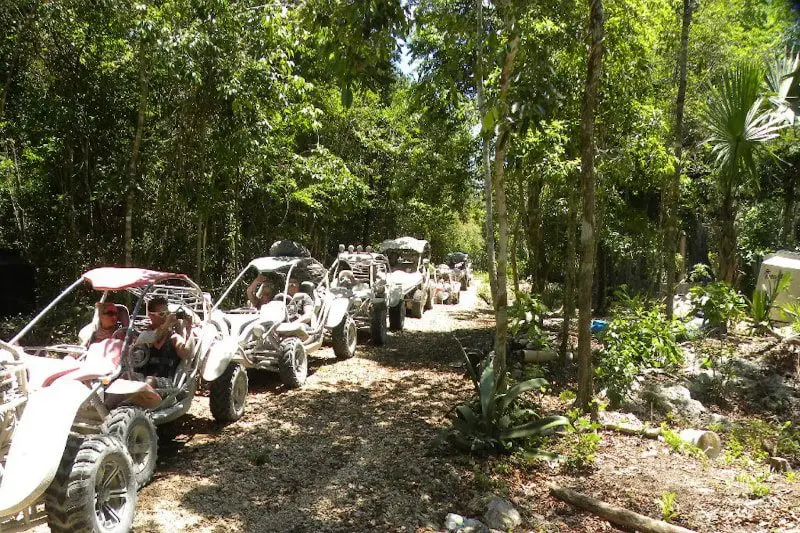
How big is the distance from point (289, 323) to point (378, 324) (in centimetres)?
371

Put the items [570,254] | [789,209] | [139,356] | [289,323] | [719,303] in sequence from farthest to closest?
[789,209] → [719,303] → [570,254] → [289,323] → [139,356]

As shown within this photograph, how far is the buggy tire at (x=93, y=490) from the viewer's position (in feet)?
10.7

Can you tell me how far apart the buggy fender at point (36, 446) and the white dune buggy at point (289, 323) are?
259 cm

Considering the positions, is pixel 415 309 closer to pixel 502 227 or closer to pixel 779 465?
pixel 502 227

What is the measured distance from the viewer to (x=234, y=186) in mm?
11484

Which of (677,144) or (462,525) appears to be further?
(677,144)

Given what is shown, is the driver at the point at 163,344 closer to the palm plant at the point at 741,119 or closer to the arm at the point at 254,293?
the arm at the point at 254,293

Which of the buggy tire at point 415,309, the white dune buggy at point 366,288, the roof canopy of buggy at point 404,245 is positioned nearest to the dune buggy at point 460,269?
the roof canopy of buggy at point 404,245

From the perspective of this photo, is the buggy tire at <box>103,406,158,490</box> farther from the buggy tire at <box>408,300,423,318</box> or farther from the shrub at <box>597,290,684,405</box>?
the buggy tire at <box>408,300,423,318</box>

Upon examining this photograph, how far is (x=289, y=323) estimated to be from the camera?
7.81 metres

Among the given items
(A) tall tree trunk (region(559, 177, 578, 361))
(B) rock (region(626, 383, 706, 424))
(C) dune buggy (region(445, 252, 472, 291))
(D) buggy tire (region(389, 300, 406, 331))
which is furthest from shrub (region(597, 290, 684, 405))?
(C) dune buggy (region(445, 252, 472, 291))

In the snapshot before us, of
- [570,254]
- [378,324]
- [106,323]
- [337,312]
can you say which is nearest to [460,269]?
[378,324]

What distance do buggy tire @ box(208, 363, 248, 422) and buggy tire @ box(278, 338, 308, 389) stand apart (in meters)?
1.28

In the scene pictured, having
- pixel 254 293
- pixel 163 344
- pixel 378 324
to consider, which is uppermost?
pixel 254 293
